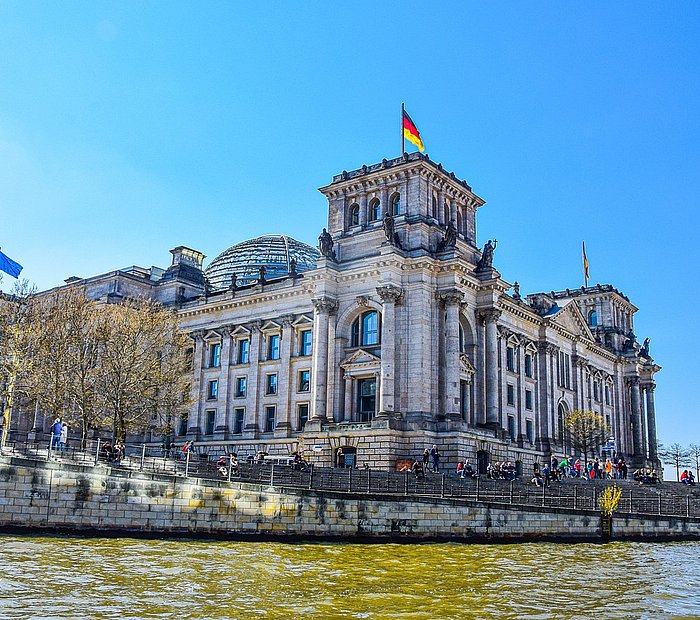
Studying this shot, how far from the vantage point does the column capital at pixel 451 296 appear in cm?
6084

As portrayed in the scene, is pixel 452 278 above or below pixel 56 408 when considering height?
above

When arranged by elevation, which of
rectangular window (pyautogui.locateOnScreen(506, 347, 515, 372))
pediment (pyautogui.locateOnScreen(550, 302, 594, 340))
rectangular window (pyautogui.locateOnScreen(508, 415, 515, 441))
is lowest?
rectangular window (pyautogui.locateOnScreen(508, 415, 515, 441))

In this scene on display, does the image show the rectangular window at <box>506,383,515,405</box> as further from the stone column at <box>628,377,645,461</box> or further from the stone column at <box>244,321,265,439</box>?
the stone column at <box>628,377,645,461</box>

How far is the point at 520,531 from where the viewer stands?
125ft

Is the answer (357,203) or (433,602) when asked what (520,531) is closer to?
(433,602)

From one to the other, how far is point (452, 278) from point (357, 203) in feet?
40.3

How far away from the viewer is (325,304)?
63375 millimetres

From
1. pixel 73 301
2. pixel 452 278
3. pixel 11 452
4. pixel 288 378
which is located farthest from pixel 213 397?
pixel 11 452

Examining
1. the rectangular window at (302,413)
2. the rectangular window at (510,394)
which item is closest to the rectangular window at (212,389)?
the rectangular window at (302,413)

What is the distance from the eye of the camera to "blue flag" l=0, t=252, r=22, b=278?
46062 mm

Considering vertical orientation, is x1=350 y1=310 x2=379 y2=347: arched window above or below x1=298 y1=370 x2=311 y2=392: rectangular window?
above

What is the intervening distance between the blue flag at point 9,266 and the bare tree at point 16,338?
11.0 ft

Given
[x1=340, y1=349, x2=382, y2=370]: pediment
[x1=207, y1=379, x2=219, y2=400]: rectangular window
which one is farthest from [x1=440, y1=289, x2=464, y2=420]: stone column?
[x1=207, y1=379, x2=219, y2=400]: rectangular window

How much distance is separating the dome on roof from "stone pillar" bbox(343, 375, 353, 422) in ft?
101
